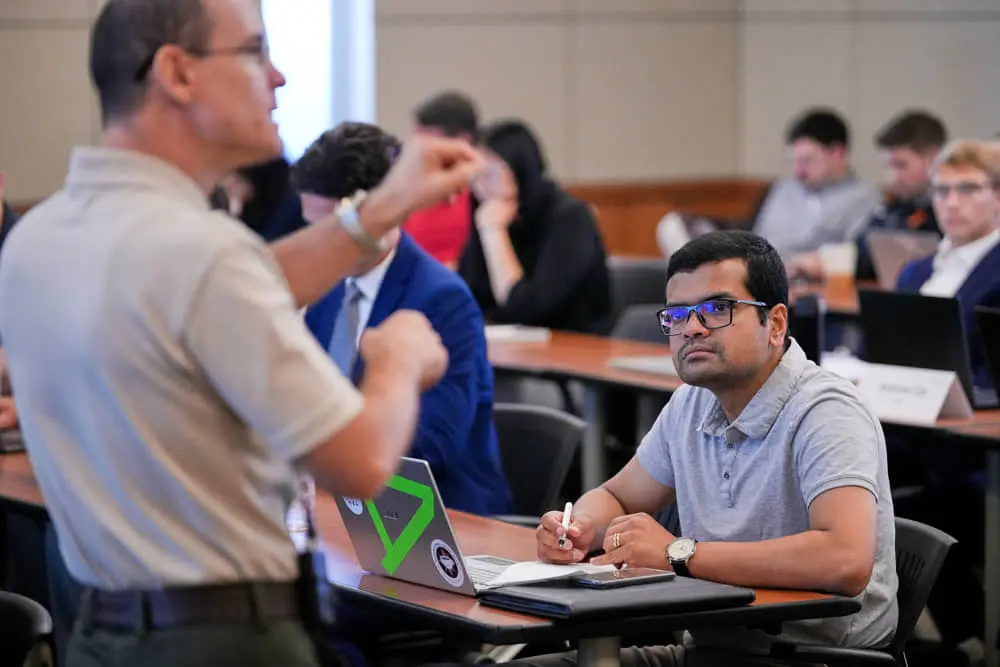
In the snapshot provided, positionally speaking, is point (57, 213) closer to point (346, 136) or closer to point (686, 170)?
point (346, 136)

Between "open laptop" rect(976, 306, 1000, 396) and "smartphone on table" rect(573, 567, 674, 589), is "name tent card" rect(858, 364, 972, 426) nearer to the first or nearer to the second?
"open laptop" rect(976, 306, 1000, 396)

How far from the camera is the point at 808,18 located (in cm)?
916

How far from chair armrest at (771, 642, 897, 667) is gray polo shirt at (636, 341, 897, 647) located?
88mm

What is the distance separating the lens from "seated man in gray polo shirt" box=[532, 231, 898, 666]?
2.41 meters

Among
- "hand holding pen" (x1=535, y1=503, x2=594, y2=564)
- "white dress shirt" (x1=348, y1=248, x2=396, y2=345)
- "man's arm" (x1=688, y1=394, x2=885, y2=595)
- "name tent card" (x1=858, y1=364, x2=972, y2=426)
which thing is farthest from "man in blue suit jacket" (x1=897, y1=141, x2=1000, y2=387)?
"hand holding pen" (x1=535, y1=503, x2=594, y2=564)

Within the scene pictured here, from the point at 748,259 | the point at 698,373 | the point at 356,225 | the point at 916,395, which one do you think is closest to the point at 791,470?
the point at 698,373

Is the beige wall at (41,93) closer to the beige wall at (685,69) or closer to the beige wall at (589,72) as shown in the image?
the beige wall at (685,69)

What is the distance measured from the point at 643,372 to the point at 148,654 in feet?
10.4

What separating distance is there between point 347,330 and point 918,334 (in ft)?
5.29

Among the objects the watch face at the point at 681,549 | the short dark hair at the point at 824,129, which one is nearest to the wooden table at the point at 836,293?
the short dark hair at the point at 824,129

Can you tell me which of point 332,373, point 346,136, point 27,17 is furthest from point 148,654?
point 27,17

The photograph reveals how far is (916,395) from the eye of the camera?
3926 millimetres

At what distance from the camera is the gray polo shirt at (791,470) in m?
2.48

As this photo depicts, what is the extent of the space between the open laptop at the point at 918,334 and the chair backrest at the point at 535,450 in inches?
42.8
